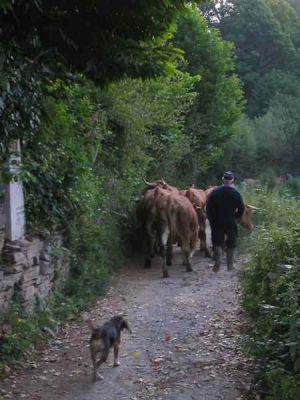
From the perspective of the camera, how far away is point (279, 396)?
18.1 feet

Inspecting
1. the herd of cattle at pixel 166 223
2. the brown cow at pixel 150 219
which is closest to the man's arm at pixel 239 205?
the herd of cattle at pixel 166 223

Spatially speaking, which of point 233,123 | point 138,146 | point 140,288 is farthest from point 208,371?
point 233,123

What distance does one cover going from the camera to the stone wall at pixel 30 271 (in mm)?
8328

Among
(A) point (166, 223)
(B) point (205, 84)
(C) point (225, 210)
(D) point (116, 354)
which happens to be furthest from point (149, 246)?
(B) point (205, 84)

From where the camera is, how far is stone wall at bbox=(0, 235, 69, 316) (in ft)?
27.3

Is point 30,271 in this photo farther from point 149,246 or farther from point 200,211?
point 200,211

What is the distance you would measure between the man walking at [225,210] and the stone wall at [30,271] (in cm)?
335

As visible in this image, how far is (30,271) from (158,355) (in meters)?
2.07

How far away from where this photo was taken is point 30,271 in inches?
355

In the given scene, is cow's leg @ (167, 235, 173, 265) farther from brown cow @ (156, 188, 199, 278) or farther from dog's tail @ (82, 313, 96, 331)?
dog's tail @ (82, 313, 96, 331)

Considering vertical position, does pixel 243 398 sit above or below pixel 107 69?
below

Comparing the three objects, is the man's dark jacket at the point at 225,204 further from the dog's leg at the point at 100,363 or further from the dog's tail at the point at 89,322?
the dog's leg at the point at 100,363

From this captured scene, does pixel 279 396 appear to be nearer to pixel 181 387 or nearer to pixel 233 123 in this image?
pixel 181 387

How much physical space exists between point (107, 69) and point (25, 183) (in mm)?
2392
